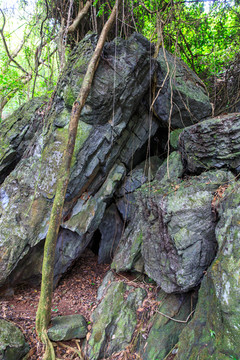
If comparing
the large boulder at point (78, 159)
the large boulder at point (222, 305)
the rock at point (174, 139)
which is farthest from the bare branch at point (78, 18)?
the large boulder at point (222, 305)

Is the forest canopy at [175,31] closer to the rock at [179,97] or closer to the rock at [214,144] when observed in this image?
the rock at [179,97]

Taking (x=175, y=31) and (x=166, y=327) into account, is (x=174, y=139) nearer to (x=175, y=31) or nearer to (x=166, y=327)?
(x=175, y=31)

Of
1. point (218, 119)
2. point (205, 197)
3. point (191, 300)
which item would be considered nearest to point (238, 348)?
point (191, 300)

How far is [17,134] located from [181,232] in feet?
18.7

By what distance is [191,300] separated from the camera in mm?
3799

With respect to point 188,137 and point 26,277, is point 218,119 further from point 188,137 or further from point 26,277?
point 26,277

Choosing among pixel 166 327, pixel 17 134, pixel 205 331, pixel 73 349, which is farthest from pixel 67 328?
pixel 17 134

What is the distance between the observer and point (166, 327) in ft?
12.4

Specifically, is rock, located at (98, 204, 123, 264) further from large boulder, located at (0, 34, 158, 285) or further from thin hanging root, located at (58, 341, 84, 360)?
thin hanging root, located at (58, 341, 84, 360)

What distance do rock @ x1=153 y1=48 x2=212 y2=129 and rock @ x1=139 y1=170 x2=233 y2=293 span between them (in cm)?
342

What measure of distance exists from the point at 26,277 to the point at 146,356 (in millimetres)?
3200

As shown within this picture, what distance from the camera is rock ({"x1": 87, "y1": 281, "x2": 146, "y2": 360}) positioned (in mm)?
3859

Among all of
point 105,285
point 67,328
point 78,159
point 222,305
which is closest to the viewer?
point 222,305

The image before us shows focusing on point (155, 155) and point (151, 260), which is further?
point (155, 155)
